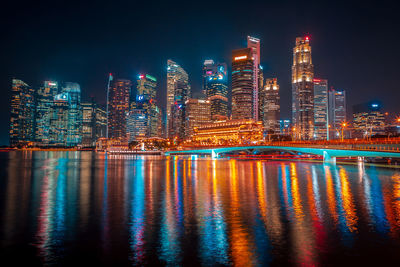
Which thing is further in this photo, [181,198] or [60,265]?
[181,198]

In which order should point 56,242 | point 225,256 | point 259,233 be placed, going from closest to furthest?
point 225,256 → point 56,242 → point 259,233

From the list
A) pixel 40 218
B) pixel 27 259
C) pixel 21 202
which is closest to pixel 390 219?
pixel 27 259

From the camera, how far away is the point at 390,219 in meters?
17.1

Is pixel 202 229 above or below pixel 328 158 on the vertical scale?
below

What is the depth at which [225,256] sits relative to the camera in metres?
11.1

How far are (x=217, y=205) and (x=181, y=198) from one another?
14.2 feet

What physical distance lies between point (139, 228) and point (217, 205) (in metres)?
7.57

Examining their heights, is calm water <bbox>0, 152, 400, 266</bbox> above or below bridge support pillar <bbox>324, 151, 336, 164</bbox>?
below

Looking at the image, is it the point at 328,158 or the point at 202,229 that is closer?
the point at 202,229

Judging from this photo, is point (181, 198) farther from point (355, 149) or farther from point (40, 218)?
point (355, 149)

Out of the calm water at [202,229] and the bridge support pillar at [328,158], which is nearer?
the calm water at [202,229]

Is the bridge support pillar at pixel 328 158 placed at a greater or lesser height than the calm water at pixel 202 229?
greater

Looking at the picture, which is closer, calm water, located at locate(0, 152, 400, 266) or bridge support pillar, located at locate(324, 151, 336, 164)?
calm water, located at locate(0, 152, 400, 266)

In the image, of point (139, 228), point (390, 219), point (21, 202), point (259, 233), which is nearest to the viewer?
point (259, 233)
